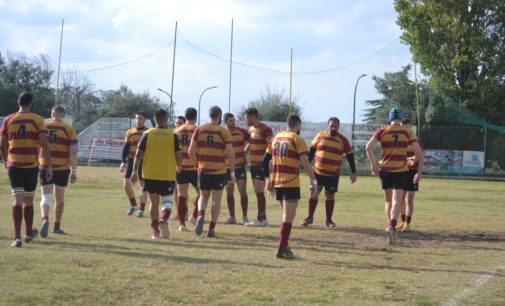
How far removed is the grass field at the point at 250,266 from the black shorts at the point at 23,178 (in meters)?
0.82

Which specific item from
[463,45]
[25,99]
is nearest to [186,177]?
[25,99]

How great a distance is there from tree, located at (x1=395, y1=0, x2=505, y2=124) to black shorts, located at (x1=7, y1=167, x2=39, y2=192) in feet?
126

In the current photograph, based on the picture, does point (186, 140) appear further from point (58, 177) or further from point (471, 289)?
point (471, 289)

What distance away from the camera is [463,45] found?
44156mm

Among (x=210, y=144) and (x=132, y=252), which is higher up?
(x=210, y=144)

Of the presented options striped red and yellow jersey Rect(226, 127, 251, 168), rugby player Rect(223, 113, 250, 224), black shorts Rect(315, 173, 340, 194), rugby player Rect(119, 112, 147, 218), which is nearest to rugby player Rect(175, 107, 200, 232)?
rugby player Rect(223, 113, 250, 224)

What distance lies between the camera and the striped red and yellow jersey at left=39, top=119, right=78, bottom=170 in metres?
10.0

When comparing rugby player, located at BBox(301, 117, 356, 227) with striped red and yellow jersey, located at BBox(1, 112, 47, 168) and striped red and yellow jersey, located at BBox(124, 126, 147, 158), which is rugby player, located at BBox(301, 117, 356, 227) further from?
striped red and yellow jersey, located at BBox(1, 112, 47, 168)

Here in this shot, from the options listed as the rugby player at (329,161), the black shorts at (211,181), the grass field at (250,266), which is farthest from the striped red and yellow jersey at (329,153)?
the black shorts at (211,181)

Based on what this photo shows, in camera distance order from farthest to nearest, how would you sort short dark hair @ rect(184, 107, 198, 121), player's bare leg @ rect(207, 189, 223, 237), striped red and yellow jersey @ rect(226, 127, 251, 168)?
striped red and yellow jersey @ rect(226, 127, 251, 168)
short dark hair @ rect(184, 107, 198, 121)
player's bare leg @ rect(207, 189, 223, 237)

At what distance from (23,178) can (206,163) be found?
287 centimetres

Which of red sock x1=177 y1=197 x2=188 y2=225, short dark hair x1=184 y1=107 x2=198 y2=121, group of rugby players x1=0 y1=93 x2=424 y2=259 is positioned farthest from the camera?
short dark hair x1=184 y1=107 x2=198 y2=121

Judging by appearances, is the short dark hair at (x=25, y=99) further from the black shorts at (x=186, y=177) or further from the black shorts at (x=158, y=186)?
the black shorts at (x=186, y=177)

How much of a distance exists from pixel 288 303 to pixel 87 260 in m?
2.86
